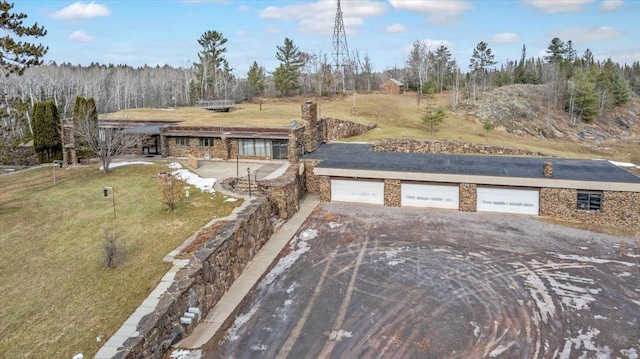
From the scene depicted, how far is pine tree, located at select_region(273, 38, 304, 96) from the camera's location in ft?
205

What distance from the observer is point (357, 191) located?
925 inches

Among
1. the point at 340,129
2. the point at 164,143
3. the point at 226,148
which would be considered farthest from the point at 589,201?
the point at 164,143

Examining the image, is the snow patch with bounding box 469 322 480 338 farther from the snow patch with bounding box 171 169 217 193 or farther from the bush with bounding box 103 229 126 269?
the snow patch with bounding box 171 169 217 193

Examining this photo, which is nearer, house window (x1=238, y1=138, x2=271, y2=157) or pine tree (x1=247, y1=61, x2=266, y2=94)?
house window (x1=238, y1=138, x2=271, y2=157)

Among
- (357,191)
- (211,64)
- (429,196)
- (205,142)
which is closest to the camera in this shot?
(429,196)

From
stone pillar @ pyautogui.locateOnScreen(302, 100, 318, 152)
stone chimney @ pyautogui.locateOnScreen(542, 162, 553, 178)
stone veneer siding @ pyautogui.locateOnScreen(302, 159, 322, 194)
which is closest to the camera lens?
stone chimney @ pyautogui.locateOnScreen(542, 162, 553, 178)

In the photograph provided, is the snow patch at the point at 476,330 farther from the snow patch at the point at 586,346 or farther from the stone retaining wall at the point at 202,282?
the stone retaining wall at the point at 202,282

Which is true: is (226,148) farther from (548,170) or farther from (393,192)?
(548,170)

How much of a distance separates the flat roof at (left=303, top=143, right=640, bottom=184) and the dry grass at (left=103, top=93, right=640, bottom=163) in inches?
321

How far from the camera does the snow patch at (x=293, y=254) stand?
15.0m

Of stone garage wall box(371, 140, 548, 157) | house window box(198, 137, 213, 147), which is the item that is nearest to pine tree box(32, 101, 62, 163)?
house window box(198, 137, 213, 147)

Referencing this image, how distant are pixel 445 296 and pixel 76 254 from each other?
42.4ft

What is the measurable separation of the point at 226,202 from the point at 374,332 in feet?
35.9

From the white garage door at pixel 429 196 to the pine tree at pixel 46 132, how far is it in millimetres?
27342
